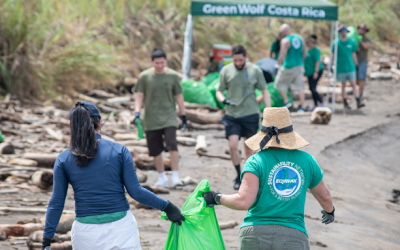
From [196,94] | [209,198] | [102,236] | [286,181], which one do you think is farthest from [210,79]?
[102,236]

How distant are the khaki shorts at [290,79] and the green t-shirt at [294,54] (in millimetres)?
108

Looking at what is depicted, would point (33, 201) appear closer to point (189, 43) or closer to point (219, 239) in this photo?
Result: point (219, 239)

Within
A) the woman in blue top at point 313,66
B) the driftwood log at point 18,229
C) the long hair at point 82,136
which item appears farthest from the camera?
the woman in blue top at point 313,66

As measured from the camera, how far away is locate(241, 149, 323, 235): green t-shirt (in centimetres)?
294

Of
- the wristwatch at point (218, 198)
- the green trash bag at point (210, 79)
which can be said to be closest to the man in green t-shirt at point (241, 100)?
the wristwatch at point (218, 198)

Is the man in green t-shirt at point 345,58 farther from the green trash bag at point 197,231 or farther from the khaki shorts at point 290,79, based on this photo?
the green trash bag at point 197,231

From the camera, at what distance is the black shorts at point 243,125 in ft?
21.9

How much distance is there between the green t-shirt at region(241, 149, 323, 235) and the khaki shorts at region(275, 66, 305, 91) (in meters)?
8.87

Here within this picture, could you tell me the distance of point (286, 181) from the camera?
2949 mm

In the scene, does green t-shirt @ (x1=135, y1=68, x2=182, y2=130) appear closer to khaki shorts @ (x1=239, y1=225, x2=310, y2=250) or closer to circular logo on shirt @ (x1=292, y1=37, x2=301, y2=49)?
khaki shorts @ (x1=239, y1=225, x2=310, y2=250)

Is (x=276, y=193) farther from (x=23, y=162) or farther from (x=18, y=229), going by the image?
(x=23, y=162)

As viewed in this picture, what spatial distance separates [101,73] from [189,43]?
8.77ft

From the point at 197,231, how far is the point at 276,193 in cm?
69

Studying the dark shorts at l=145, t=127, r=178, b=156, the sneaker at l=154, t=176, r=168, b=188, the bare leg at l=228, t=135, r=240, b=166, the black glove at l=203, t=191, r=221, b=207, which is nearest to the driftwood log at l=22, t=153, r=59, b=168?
the dark shorts at l=145, t=127, r=178, b=156
